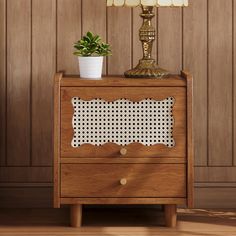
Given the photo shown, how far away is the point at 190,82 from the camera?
300cm

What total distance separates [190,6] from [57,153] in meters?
0.95

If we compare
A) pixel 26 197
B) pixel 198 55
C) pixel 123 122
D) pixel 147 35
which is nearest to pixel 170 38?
pixel 198 55

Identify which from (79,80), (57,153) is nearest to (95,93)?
(79,80)

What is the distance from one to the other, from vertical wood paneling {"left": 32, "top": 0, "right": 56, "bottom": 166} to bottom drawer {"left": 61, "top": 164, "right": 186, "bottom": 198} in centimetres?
46

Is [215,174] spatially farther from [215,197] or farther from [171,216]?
[171,216]

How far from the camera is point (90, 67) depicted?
3.10 m

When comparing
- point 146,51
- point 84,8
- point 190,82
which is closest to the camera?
point 190,82

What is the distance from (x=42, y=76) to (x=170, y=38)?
1.97 ft

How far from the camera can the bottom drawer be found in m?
3.04

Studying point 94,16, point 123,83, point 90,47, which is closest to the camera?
point 123,83

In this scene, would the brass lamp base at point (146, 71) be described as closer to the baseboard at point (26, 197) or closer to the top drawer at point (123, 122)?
the top drawer at point (123, 122)

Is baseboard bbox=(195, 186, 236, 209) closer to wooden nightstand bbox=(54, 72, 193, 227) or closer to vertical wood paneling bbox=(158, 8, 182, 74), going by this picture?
wooden nightstand bbox=(54, 72, 193, 227)

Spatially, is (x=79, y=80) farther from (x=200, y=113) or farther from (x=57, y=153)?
(x=200, y=113)

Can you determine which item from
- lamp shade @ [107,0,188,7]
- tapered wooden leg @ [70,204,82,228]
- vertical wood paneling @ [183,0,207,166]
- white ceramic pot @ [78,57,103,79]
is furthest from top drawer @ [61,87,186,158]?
vertical wood paneling @ [183,0,207,166]
